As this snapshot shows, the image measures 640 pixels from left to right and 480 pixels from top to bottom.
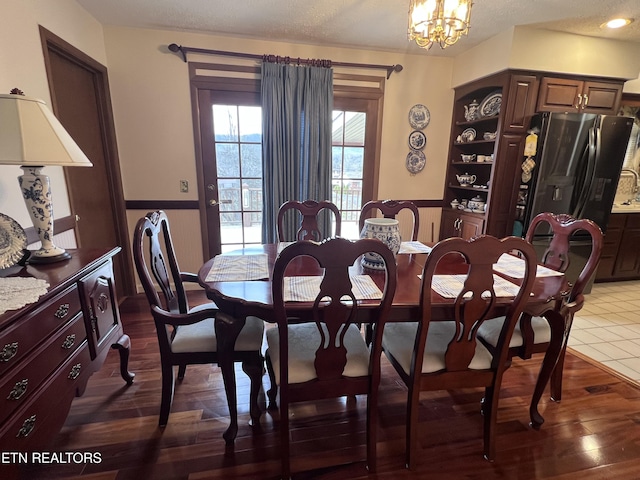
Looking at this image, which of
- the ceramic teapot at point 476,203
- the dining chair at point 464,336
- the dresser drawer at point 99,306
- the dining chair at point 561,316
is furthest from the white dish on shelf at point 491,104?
the dresser drawer at point 99,306

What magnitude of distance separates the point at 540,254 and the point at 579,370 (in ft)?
4.24

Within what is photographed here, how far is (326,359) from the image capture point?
1214 millimetres

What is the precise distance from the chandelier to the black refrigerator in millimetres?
1733

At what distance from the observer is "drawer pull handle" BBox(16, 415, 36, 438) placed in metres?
1.02

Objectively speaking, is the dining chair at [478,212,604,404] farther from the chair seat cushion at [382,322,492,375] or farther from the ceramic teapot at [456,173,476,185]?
the ceramic teapot at [456,173,476,185]

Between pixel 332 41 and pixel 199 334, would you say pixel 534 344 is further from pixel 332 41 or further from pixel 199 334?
pixel 332 41

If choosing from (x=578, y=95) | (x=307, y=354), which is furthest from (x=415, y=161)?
(x=307, y=354)

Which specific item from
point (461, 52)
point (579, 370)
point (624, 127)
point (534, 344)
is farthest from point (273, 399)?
point (624, 127)

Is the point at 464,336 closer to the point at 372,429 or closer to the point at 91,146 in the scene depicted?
the point at 372,429

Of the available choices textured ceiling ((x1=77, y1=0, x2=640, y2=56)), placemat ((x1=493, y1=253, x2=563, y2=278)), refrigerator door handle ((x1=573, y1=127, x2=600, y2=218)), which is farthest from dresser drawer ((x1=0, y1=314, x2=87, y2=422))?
refrigerator door handle ((x1=573, y1=127, x2=600, y2=218))

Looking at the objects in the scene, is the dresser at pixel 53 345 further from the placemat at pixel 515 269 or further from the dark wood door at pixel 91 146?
the placemat at pixel 515 269

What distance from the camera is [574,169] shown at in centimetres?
284

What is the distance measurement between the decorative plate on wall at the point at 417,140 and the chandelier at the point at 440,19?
5.76 feet

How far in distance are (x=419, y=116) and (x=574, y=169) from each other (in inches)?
61.7
